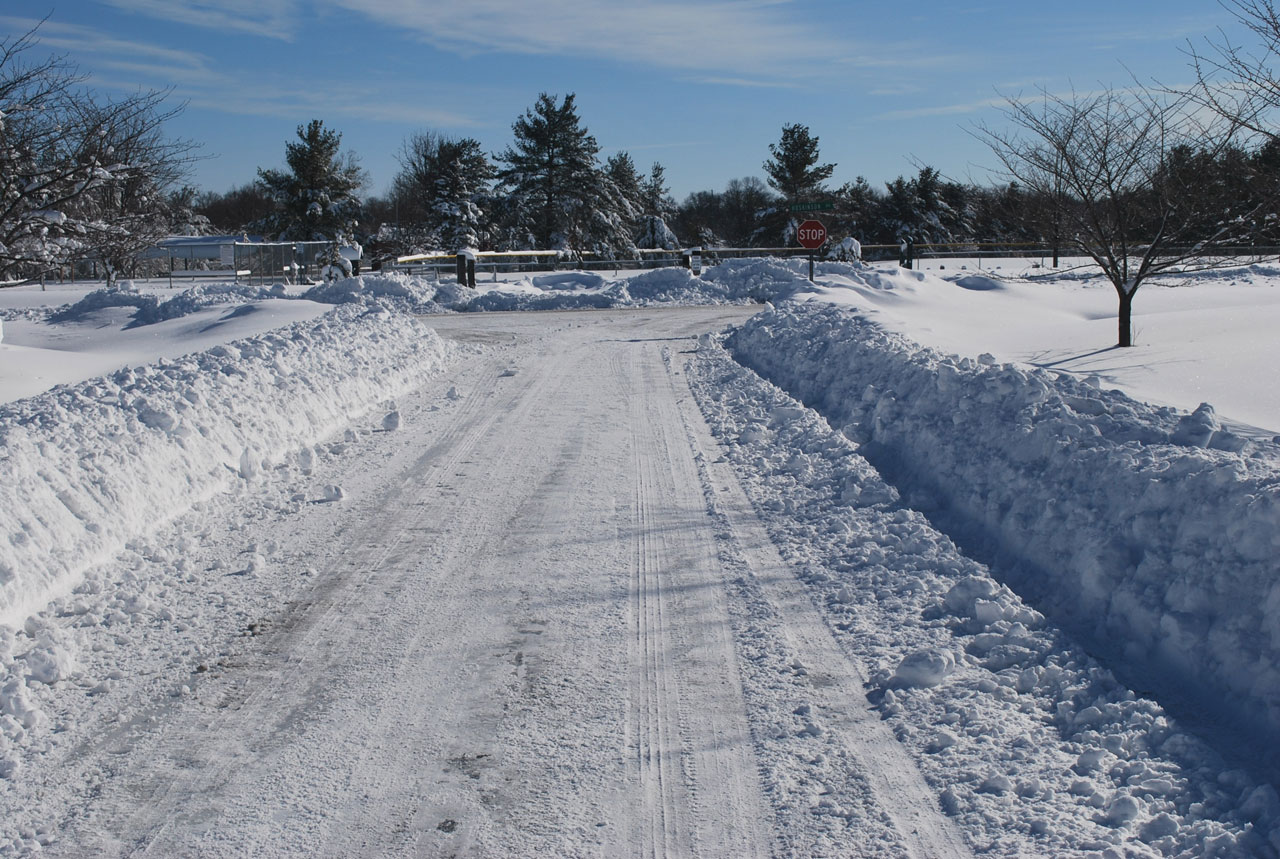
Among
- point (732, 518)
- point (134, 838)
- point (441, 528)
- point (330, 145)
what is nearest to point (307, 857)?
point (134, 838)

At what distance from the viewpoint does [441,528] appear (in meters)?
6.96

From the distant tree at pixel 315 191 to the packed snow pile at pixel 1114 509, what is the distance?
4778cm

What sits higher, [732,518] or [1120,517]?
[1120,517]

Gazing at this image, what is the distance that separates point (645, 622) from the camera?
527 cm

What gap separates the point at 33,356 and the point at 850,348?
34.1 ft

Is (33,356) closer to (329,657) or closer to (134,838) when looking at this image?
(329,657)

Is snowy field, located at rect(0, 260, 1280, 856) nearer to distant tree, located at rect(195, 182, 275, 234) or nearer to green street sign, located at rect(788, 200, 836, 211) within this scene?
green street sign, located at rect(788, 200, 836, 211)

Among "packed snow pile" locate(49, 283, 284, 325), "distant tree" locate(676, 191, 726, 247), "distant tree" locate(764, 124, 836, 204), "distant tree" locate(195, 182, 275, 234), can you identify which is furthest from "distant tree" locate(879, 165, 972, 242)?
"distant tree" locate(195, 182, 275, 234)

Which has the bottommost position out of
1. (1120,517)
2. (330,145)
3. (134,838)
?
(134,838)

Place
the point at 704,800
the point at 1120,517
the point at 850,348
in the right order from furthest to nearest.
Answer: the point at 850,348 < the point at 1120,517 < the point at 704,800

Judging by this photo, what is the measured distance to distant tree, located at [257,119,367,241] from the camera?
169ft

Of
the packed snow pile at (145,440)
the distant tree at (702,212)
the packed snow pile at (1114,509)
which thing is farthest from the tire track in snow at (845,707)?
the distant tree at (702,212)

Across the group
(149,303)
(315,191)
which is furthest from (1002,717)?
(315,191)

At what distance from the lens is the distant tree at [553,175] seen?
183ft
